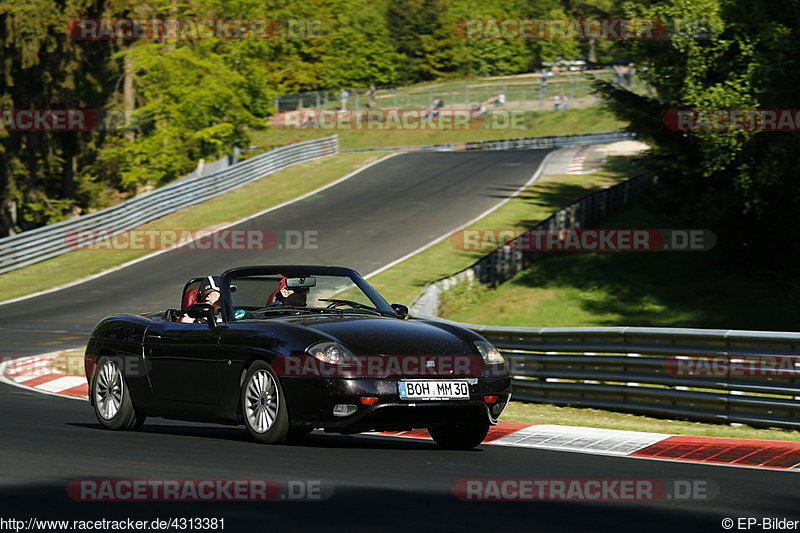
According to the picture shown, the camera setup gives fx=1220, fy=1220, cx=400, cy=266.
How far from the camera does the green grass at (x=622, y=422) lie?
34.6ft

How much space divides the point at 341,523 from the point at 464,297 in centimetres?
2184

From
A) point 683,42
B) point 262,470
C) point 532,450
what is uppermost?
point 683,42

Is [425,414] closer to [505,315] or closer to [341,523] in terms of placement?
[341,523]

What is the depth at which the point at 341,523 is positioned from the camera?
5.64m

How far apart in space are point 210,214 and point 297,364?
3320cm

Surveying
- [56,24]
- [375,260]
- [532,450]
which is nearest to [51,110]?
[56,24]

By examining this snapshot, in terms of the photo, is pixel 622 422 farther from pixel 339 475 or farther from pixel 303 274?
pixel 339 475

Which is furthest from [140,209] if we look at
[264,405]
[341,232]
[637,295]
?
[264,405]

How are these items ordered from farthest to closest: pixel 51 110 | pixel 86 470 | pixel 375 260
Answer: pixel 51 110
pixel 375 260
pixel 86 470

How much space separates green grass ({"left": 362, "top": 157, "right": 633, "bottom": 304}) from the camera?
101ft

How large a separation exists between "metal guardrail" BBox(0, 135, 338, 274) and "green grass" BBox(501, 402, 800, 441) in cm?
2498

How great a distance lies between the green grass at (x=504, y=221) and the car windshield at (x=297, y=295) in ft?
58.4

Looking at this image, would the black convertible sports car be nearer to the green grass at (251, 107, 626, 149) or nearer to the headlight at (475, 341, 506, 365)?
the headlight at (475, 341, 506, 365)

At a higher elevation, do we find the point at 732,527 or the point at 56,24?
the point at 56,24
